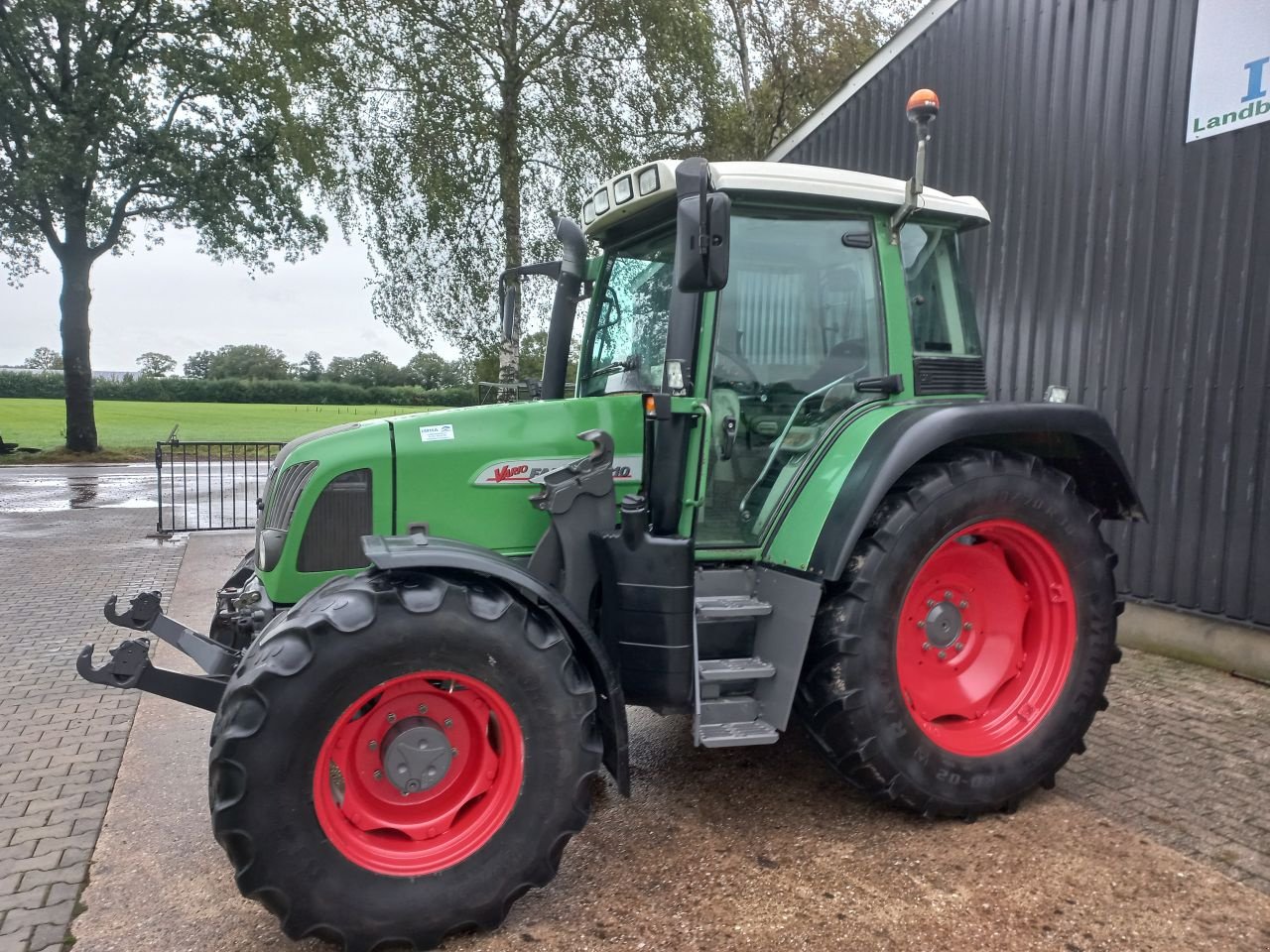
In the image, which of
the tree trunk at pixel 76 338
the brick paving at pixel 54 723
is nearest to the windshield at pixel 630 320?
the brick paving at pixel 54 723

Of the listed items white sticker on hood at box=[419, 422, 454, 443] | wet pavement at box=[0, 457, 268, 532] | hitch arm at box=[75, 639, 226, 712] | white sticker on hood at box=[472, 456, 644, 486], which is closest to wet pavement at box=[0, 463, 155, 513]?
wet pavement at box=[0, 457, 268, 532]

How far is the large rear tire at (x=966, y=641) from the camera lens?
3.17 m

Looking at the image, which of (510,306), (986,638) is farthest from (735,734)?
(510,306)

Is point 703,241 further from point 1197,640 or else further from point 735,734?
point 1197,640

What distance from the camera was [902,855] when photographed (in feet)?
10.4

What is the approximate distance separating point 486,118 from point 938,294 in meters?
12.1

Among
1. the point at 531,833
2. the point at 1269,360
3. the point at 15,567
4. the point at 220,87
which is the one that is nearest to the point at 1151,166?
the point at 1269,360

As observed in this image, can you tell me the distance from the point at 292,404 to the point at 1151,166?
4746cm

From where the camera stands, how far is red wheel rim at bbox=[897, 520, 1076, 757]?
350 centimetres

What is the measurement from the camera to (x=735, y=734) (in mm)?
3100

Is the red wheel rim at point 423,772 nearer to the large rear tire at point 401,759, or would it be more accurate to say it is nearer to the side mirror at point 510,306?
the large rear tire at point 401,759

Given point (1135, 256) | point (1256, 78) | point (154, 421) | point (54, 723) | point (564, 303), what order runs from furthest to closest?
point (154, 421) → point (1135, 256) → point (1256, 78) → point (54, 723) → point (564, 303)

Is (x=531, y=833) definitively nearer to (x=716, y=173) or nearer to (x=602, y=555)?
(x=602, y=555)

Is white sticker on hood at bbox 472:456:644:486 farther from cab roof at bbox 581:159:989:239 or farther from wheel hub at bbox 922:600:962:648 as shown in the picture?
wheel hub at bbox 922:600:962:648
